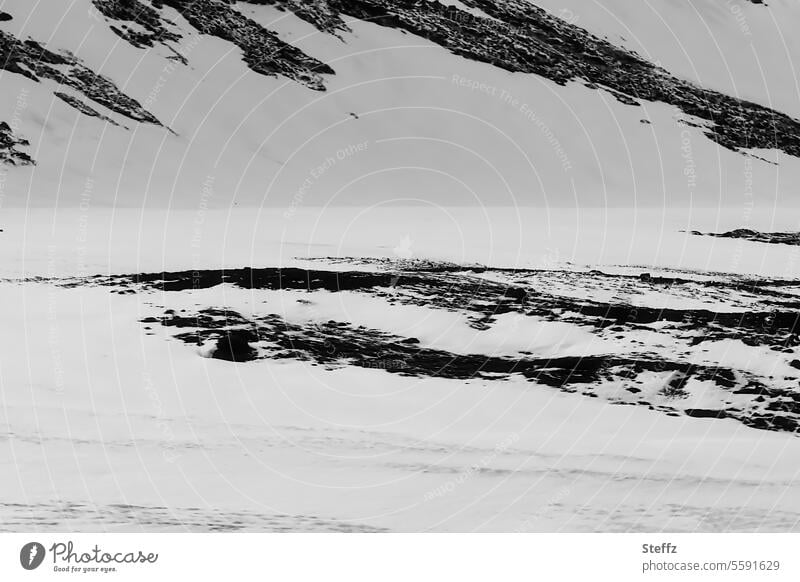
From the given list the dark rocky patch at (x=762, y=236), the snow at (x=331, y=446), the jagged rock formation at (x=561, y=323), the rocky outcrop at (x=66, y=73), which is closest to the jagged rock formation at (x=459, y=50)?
the rocky outcrop at (x=66, y=73)

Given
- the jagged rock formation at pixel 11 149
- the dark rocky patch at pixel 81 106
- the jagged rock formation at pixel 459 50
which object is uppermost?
the jagged rock formation at pixel 459 50

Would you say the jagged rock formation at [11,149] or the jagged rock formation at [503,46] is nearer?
the jagged rock formation at [11,149]

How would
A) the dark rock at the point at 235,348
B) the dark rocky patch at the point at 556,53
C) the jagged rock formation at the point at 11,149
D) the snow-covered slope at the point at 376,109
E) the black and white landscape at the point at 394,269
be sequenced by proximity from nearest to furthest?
the black and white landscape at the point at 394,269 < the dark rock at the point at 235,348 < the jagged rock formation at the point at 11,149 < the snow-covered slope at the point at 376,109 < the dark rocky patch at the point at 556,53

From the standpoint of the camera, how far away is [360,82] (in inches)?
478

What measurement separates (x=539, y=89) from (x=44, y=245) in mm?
7141

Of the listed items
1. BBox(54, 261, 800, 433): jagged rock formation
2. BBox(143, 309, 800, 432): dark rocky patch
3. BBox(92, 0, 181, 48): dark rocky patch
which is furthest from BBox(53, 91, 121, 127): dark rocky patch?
BBox(143, 309, 800, 432): dark rocky patch

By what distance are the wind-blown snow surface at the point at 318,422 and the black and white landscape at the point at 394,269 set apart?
0.03m

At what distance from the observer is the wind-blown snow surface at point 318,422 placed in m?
8.21

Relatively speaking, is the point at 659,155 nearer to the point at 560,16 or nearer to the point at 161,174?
the point at 560,16

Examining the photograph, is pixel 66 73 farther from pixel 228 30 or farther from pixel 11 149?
pixel 228 30

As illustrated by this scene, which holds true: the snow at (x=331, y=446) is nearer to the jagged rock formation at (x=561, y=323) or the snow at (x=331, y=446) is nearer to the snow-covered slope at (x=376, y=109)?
the jagged rock formation at (x=561, y=323)

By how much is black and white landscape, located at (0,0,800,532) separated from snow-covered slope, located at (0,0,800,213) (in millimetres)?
43

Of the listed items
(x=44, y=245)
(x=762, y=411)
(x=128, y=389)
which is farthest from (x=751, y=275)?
(x=44, y=245)

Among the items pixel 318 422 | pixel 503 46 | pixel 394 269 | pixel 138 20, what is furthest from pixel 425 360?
pixel 138 20
